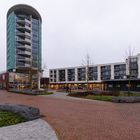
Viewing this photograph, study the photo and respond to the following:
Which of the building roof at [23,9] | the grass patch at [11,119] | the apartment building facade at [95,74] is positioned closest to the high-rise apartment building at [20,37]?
the building roof at [23,9]

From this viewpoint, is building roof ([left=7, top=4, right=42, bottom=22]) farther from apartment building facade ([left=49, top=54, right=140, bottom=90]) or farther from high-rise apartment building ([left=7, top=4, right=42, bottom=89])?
apartment building facade ([left=49, top=54, right=140, bottom=90])

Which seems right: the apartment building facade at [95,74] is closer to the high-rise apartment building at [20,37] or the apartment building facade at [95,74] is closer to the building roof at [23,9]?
the high-rise apartment building at [20,37]

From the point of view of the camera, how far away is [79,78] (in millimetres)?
116250

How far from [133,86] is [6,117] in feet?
138

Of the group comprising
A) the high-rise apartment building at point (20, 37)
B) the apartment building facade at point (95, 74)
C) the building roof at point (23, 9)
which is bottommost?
the apartment building facade at point (95, 74)

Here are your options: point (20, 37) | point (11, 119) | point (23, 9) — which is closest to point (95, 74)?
point (20, 37)

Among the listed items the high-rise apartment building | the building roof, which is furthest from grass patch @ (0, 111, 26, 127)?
the building roof

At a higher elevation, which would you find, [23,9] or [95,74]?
[23,9]

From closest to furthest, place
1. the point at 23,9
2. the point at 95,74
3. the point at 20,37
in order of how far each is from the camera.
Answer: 1. the point at 20,37
2. the point at 23,9
3. the point at 95,74

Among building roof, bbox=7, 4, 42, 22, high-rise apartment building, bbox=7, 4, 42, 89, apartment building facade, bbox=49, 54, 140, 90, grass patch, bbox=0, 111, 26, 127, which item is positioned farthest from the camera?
apartment building facade, bbox=49, 54, 140, 90

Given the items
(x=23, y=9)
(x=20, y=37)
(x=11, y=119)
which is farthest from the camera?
(x=23, y=9)

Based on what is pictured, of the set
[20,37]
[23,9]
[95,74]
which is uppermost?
[23,9]

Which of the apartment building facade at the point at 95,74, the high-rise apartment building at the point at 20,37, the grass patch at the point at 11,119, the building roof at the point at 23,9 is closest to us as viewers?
the grass patch at the point at 11,119

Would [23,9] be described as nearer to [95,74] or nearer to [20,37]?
[20,37]
